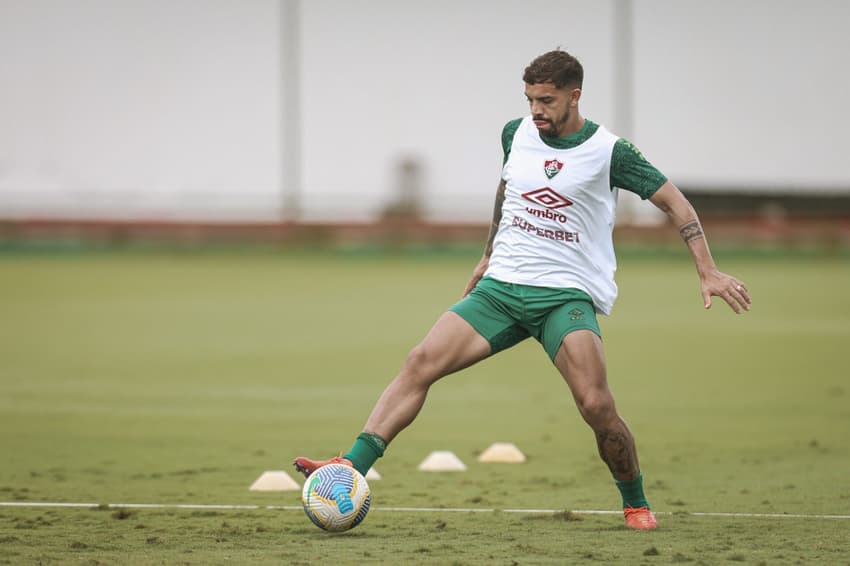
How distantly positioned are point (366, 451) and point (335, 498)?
0.35 metres

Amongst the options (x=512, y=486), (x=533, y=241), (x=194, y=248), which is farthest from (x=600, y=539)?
(x=194, y=248)

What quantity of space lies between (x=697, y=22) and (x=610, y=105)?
3666 millimetres

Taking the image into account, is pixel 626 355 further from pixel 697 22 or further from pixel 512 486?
pixel 697 22

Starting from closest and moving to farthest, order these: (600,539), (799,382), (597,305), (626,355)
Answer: (600,539), (597,305), (799,382), (626,355)

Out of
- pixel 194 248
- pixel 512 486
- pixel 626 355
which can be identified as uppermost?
pixel 512 486

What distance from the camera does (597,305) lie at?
308 inches

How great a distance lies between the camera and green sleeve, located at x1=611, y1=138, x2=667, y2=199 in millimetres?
7570

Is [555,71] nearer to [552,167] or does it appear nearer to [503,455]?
[552,167]

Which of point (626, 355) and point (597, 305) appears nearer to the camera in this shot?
point (597, 305)

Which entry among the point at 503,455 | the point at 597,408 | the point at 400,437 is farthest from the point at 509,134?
the point at 400,437

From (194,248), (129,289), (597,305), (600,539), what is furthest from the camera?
(194,248)

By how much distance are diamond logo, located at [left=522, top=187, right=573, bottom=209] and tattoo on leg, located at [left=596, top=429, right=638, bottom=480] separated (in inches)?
47.2

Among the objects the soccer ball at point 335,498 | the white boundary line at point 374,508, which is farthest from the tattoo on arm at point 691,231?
the soccer ball at point 335,498

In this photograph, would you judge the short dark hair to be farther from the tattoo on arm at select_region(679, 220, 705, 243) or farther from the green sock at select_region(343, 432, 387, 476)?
the green sock at select_region(343, 432, 387, 476)
